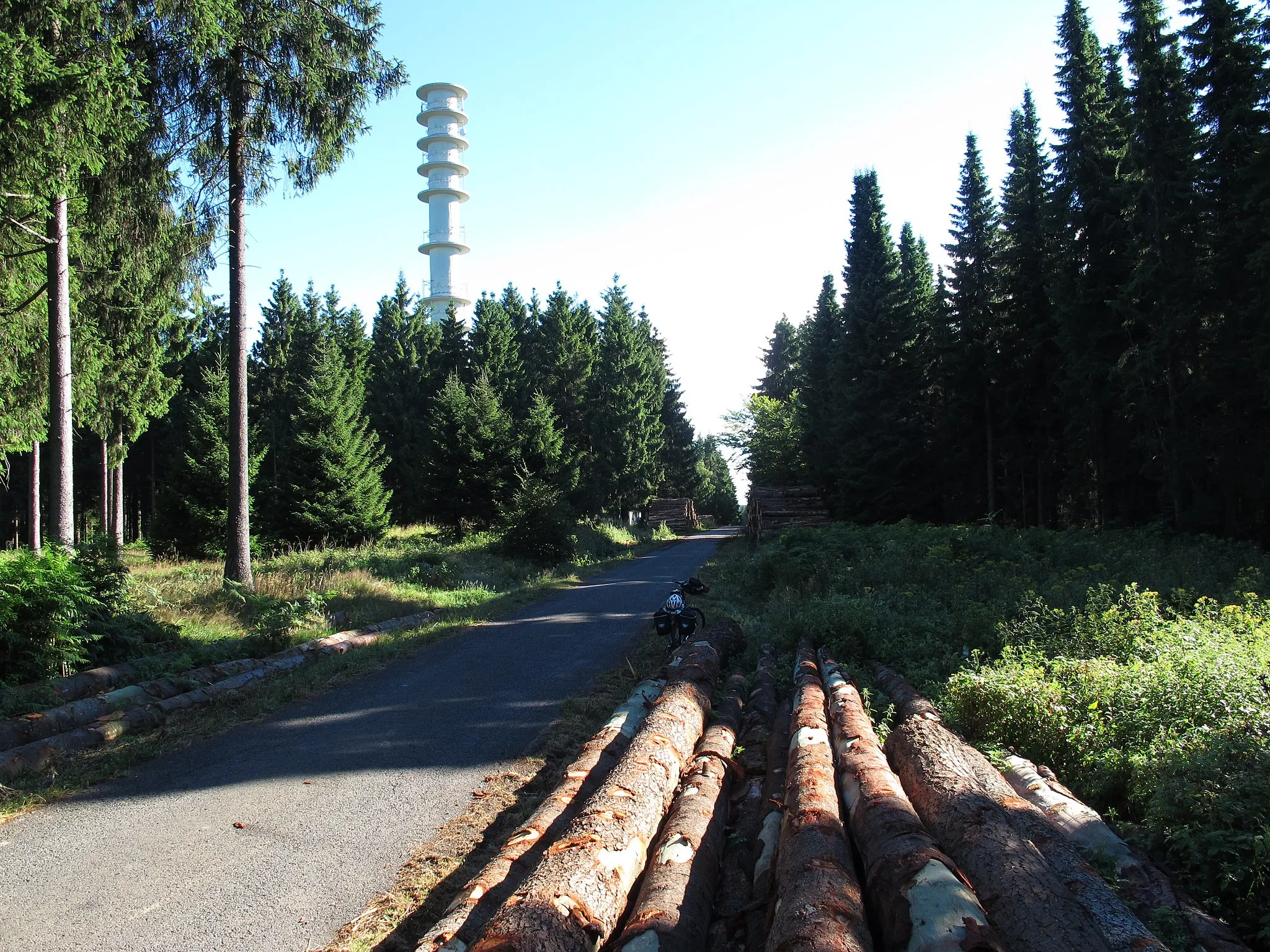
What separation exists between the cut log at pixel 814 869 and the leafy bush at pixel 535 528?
18.8 meters

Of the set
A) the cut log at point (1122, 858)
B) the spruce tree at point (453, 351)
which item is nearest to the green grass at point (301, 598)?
the cut log at point (1122, 858)

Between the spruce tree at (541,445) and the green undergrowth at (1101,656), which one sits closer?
the green undergrowth at (1101,656)

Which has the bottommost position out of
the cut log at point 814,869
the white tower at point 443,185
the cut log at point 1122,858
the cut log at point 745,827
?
the cut log at point 745,827

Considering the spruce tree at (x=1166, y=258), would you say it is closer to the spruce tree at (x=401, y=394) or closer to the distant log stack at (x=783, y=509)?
the distant log stack at (x=783, y=509)

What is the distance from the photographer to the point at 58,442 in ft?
39.5

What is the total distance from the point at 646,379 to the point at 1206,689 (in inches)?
1673

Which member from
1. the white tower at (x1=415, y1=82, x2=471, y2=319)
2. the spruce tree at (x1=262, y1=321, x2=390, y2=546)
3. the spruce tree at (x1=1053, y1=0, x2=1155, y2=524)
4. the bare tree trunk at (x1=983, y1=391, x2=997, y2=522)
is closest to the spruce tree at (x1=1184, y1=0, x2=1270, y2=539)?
the spruce tree at (x1=1053, y1=0, x2=1155, y2=524)

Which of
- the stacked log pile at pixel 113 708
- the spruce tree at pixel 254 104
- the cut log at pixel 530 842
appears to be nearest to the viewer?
the cut log at pixel 530 842

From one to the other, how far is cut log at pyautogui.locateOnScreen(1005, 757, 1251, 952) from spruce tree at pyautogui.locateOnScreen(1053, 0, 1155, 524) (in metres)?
19.7

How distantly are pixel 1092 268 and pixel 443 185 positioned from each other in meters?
67.5

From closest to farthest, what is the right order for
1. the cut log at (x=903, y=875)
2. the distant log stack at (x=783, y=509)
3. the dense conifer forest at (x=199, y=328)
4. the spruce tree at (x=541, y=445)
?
the cut log at (x=903, y=875) → the dense conifer forest at (x=199, y=328) → the spruce tree at (x=541, y=445) → the distant log stack at (x=783, y=509)

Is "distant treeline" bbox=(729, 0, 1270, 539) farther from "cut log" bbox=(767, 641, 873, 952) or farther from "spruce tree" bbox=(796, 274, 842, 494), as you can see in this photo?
"cut log" bbox=(767, 641, 873, 952)

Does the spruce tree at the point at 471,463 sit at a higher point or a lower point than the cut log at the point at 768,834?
higher

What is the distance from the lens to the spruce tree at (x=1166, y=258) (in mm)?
19438
